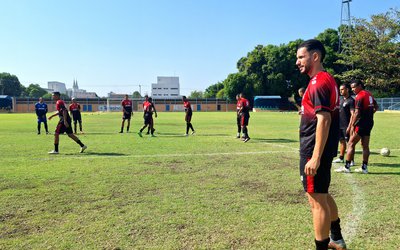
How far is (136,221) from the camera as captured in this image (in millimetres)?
4543

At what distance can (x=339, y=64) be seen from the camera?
203 feet

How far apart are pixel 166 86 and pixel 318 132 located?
14437 cm

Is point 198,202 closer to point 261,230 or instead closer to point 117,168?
point 261,230

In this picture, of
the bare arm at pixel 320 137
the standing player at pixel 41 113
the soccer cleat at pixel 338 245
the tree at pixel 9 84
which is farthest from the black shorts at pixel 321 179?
the tree at pixel 9 84

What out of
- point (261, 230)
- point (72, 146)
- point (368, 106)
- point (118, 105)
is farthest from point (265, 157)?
point (118, 105)

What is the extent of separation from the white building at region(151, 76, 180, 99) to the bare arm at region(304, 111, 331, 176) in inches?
5614

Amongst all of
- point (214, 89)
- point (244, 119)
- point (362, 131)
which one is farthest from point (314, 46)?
point (214, 89)

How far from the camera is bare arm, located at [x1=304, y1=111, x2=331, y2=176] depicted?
3.14 m

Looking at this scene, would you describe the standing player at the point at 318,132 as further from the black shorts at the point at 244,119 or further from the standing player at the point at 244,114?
the black shorts at the point at 244,119

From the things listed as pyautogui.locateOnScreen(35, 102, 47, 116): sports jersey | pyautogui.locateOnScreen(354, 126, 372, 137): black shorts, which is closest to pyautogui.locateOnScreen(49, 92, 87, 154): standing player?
pyautogui.locateOnScreen(354, 126, 372, 137): black shorts

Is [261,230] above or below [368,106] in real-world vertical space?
below

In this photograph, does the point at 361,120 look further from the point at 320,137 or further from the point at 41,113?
the point at 41,113

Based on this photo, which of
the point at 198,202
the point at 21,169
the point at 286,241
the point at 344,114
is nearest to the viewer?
the point at 286,241

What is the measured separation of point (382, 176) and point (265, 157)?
A: 10.9ft
